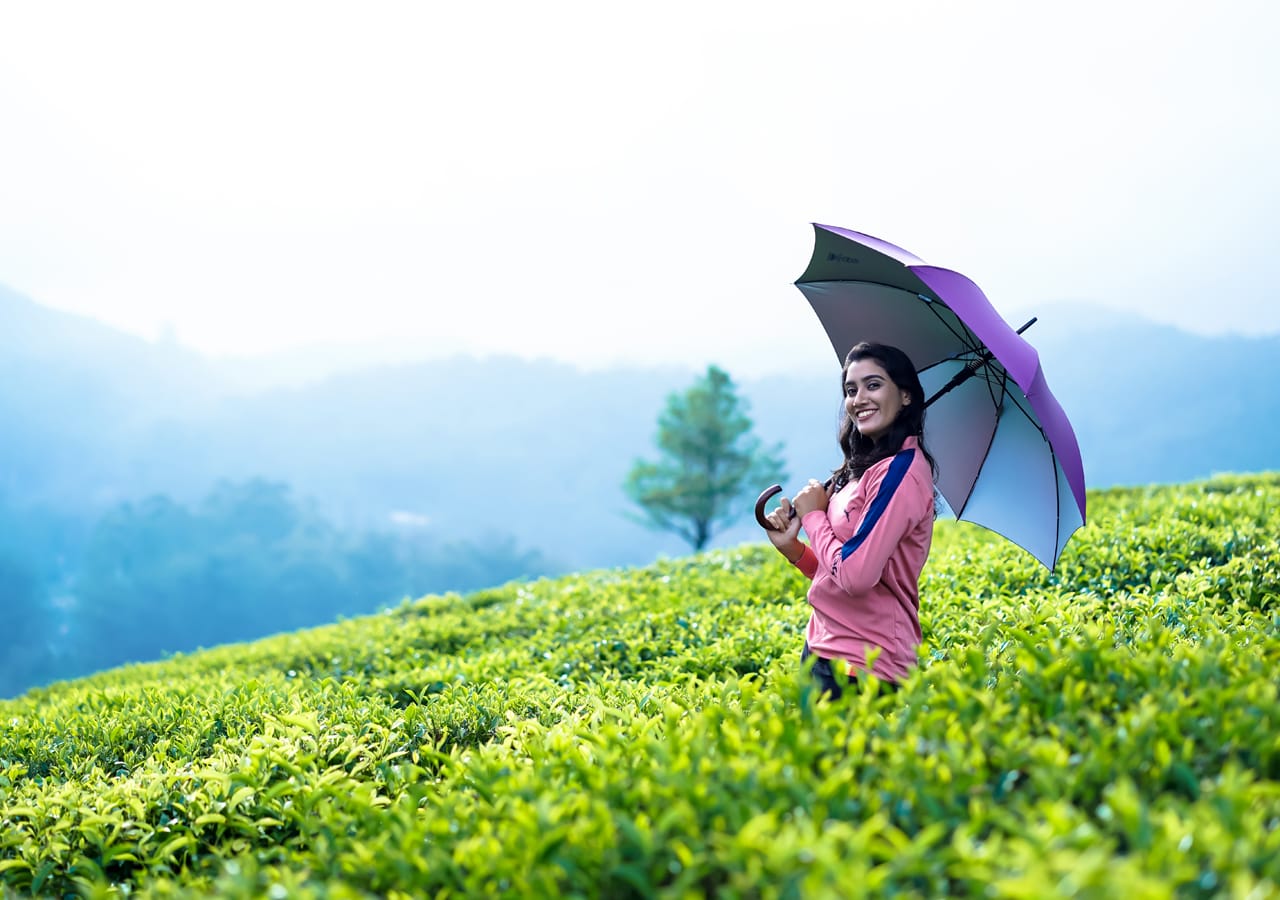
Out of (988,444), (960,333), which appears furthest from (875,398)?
(988,444)

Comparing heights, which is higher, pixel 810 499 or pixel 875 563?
pixel 810 499

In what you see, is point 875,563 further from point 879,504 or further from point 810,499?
point 810,499

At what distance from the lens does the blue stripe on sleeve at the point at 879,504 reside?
295cm

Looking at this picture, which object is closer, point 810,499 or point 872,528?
point 872,528

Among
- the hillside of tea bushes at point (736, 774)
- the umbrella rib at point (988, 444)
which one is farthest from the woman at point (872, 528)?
the umbrella rib at point (988, 444)

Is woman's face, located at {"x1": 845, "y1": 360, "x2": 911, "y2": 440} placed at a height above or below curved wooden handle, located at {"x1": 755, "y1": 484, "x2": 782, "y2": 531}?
above

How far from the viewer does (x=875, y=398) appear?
10.6 feet

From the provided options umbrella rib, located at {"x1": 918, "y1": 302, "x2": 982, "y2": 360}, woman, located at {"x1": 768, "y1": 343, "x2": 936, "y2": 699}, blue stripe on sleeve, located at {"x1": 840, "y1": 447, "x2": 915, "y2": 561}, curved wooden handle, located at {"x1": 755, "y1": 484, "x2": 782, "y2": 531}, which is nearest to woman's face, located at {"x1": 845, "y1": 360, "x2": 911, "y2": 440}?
woman, located at {"x1": 768, "y1": 343, "x2": 936, "y2": 699}

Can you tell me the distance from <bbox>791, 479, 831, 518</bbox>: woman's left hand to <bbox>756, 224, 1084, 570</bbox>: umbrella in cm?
98

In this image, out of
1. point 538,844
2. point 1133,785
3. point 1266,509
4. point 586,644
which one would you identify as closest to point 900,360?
point 1133,785

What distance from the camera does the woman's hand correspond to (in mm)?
3315

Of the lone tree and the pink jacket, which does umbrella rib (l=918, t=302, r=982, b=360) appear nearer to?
the pink jacket

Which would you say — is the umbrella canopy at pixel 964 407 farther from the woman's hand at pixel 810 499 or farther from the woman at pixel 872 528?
the woman's hand at pixel 810 499

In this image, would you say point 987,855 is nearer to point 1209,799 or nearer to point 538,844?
point 1209,799
